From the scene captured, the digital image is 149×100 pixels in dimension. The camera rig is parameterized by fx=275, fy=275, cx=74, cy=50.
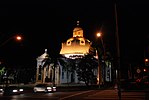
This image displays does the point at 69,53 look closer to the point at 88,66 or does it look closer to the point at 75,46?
the point at 75,46

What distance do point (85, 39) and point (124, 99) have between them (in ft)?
327

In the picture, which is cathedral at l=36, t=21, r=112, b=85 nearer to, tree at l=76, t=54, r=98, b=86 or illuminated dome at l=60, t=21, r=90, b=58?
illuminated dome at l=60, t=21, r=90, b=58

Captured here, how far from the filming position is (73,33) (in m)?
127

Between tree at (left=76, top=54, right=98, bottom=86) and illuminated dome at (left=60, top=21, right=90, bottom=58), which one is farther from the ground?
illuminated dome at (left=60, top=21, right=90, bottom=58)

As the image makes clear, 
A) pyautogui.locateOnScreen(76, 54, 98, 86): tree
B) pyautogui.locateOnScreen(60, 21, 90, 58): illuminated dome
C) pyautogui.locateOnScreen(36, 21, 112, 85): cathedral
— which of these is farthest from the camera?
pyautogui.locateOnScreen(60, 21, 90, 58): illuminated dome

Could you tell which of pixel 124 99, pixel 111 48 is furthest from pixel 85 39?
pixel 124 99

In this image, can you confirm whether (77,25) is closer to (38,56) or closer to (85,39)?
(85,39)

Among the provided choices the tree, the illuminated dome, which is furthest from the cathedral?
the tree

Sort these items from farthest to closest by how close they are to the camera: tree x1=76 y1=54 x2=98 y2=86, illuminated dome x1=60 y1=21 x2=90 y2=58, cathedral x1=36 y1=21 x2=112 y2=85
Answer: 1. illuminated dome x1=60 y1=21 x2=90 y2=58
2. cathedral x1=36 y1=21 x2=112 y2=85
3. tree x1=76 y1=54 x2=98 y2=86

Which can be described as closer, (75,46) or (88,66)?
(88,66)

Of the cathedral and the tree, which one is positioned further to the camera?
the cathedral

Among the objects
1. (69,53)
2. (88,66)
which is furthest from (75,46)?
(88,66)

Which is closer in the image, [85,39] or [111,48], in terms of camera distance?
[111,48]

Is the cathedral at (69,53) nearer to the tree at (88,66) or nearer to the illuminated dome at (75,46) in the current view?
the illuminated dome at (75,46)
